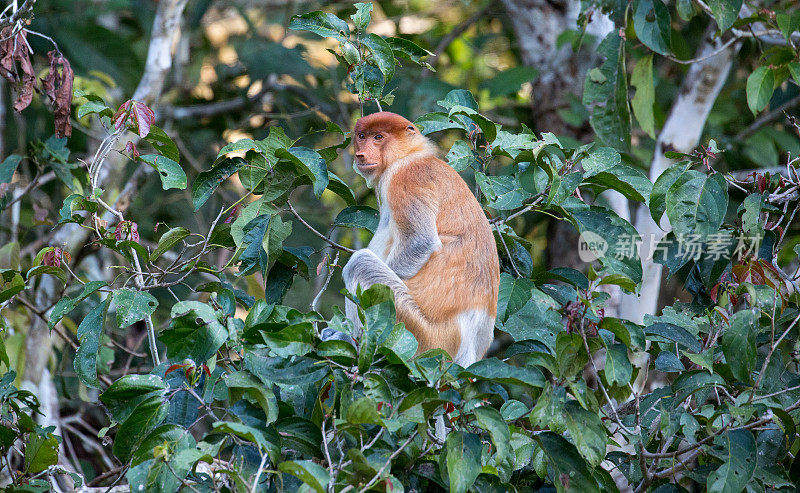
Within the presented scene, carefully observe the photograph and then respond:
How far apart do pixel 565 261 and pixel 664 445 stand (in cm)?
337

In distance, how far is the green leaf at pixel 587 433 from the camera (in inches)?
87.4

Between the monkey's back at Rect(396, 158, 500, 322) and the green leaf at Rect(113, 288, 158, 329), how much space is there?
1.28 metres

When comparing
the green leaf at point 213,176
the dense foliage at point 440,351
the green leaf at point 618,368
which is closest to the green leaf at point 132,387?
the dense foliage at point 440,351

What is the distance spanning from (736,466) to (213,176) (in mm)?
2123

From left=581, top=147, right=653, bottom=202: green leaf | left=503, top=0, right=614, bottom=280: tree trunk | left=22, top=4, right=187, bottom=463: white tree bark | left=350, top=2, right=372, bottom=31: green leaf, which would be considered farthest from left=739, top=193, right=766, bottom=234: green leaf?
left=22, top=4, right=187, bottom=463: white tree bark

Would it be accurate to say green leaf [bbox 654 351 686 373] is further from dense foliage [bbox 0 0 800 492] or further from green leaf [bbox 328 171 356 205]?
green leaf [bbox 328 171 356 205]

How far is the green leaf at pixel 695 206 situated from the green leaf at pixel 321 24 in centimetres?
152

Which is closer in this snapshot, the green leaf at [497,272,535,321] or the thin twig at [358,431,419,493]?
the thin twig at [358,431,419,493]

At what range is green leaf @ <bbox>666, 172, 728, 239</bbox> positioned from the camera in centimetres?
297

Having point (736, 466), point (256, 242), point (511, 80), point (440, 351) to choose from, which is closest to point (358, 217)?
point (256, 242)

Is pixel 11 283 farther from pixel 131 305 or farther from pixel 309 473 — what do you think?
pixel 309 473

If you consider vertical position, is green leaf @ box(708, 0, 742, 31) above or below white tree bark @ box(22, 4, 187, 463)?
above

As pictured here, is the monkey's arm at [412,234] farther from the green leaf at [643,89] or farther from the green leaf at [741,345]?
the green leaf at [643,89]

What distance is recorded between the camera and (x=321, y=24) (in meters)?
3.31
